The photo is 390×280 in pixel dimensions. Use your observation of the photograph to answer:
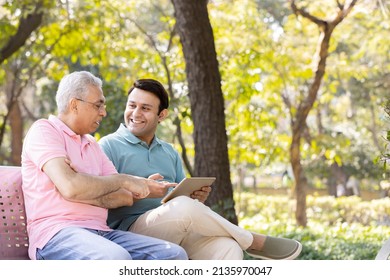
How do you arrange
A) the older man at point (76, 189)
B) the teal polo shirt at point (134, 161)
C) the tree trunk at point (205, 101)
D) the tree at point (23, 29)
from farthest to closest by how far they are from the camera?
the tree at point (23, 29) → the tree trunk at point (205, 101) → the teal polo shirt at point (134, 161) → the older man at point (76, 189)

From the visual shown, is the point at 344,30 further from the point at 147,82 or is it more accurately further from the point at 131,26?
the point at 147,82

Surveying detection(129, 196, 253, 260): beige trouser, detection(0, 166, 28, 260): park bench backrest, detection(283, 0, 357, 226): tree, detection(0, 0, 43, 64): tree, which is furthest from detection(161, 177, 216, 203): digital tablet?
detection(283, 0, 357, 226): tree

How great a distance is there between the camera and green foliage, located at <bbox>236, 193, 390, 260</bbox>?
802 cm

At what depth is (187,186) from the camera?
355 cm

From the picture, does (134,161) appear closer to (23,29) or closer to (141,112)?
(141,112)

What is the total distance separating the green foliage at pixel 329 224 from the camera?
802cm

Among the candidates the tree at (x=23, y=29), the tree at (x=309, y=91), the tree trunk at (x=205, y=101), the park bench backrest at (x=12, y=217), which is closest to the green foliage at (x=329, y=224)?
the tree at (x=309, y=91)

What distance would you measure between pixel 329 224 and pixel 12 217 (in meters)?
14.3

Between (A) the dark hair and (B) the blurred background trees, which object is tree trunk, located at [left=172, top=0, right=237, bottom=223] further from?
(A) the dark hair

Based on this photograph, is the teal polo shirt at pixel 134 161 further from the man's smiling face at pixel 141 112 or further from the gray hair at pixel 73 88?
the gray hair at pixel 73 88

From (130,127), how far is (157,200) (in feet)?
1.40

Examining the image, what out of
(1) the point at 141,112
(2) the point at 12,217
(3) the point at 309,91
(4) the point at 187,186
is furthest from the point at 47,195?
(3) the point at 309,91

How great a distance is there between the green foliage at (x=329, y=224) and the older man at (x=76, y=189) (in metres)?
4.64
